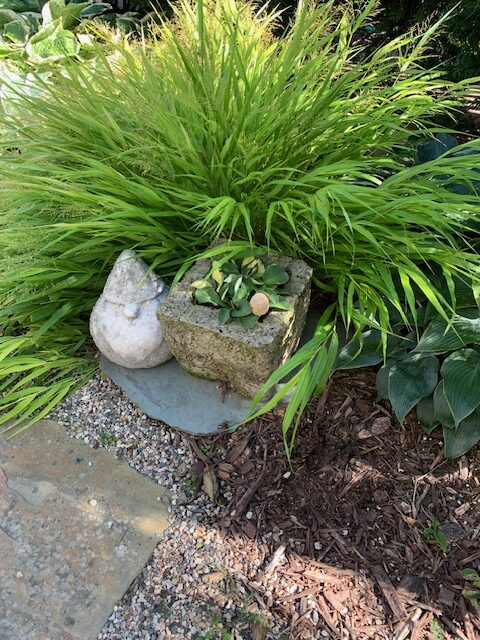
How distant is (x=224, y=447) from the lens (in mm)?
1647

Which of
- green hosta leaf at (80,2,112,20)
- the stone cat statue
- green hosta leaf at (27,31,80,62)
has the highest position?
green hosta leaf at (80,2,112,20)

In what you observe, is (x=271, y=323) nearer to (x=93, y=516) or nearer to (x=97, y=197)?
(x=97, y=197)

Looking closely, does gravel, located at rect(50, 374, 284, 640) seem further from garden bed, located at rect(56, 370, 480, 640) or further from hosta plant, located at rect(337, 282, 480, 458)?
hosta plant, located at rect(337, 282, 480, 458)

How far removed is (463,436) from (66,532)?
1.12 metres

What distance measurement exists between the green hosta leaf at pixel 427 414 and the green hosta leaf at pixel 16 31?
9.30 feet

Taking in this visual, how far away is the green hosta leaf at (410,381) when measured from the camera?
147cm

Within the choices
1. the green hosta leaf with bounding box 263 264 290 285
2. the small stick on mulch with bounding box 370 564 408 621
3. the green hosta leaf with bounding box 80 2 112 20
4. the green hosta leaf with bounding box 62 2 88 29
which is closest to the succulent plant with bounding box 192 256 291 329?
the green hosta leaf with bounding box 263 264 290 285

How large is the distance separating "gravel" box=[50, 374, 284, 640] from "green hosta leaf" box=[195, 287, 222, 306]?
454 mm

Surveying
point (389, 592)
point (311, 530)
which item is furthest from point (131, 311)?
point (389, 592)

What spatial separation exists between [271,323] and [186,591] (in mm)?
726

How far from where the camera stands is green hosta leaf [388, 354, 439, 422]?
147cm

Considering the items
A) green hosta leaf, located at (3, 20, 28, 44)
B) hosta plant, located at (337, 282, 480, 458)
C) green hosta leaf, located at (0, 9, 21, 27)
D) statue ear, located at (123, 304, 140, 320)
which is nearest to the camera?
hosta plant, located at (337, 282, 480, 458)

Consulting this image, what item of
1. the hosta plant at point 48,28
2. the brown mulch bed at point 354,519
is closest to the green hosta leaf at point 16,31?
the hosta plant at point 48,28

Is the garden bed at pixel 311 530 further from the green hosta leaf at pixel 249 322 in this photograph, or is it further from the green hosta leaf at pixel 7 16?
the green hosta leaf at pixel 7 16
